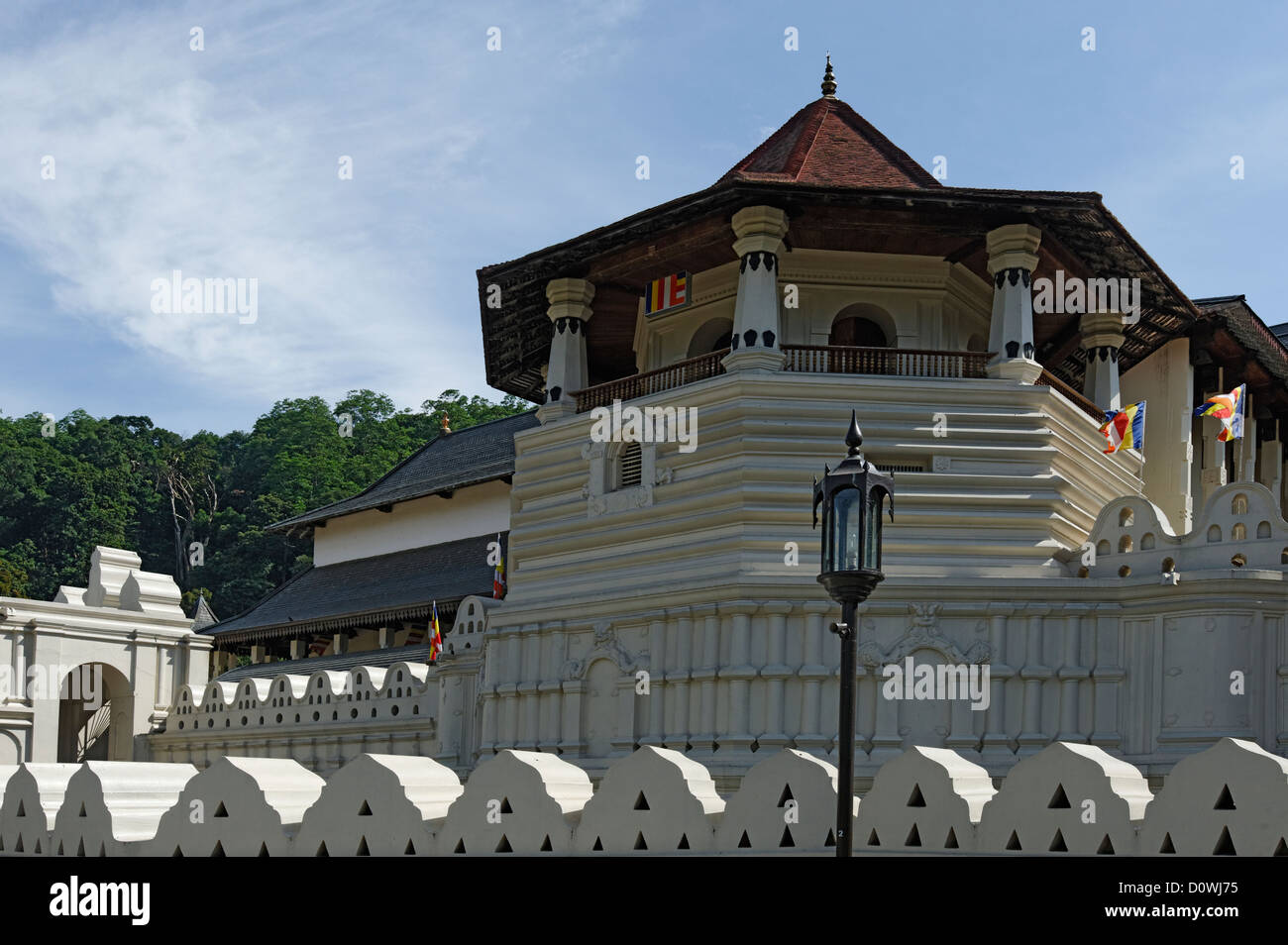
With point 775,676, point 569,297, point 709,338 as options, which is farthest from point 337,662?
point 775,676

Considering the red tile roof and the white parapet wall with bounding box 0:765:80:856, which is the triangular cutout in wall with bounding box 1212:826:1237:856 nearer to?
the white parapet wall with bounding box 0:765:80:856

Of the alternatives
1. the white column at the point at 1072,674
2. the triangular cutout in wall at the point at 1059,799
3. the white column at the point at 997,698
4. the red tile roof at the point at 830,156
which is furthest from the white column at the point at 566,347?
the triangular cutout in wall at the point at 1059,799

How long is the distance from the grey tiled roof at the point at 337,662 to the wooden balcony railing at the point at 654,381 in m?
9.50

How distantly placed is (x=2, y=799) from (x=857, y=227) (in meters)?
15.8

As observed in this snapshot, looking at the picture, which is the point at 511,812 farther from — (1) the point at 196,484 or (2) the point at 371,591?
(1) the point at 196,484

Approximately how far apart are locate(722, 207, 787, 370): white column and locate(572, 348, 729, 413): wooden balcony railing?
27.2 inches

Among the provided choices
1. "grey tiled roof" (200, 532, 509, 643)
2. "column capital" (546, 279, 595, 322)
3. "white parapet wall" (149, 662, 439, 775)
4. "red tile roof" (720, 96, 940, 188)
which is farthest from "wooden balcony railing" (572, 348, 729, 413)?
"grey tiled roof" (200, 532, 509, 643)

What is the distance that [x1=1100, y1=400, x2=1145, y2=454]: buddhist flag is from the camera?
2905cm

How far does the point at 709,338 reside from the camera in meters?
30.1

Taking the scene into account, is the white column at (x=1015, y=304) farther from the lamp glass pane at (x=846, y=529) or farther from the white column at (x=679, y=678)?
the lamp glass pane at (x=846, y=529)

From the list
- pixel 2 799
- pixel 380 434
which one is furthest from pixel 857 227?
pixel 380 434

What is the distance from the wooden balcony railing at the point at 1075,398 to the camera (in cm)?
2808

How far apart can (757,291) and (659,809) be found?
11.9 metres
